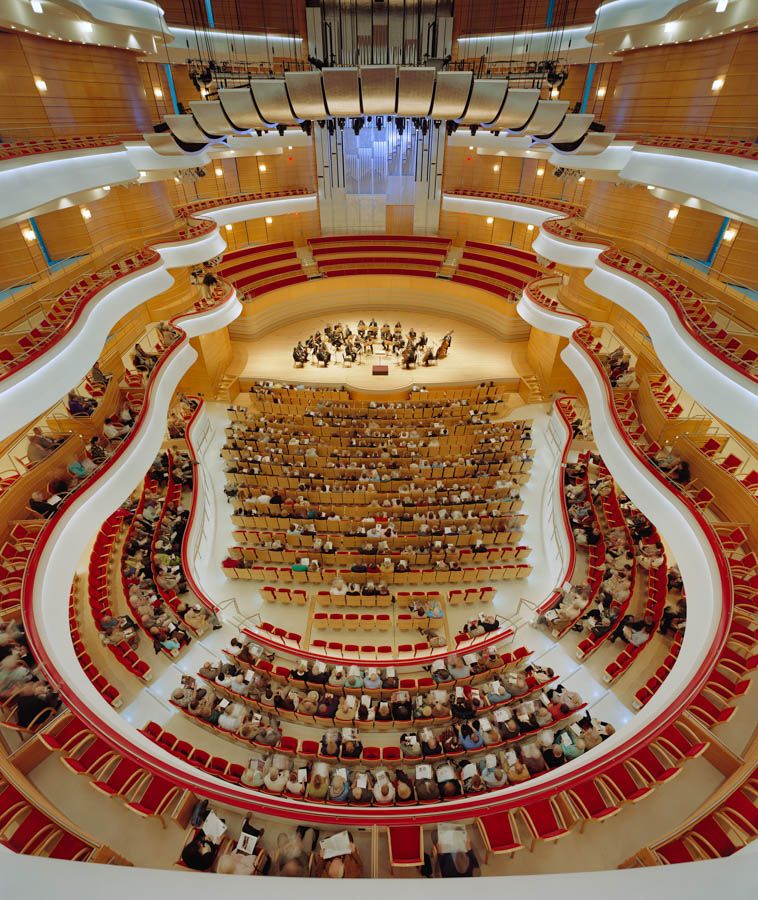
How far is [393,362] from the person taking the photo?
1336 centimetres

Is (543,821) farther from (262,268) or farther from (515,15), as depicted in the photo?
(515,15)

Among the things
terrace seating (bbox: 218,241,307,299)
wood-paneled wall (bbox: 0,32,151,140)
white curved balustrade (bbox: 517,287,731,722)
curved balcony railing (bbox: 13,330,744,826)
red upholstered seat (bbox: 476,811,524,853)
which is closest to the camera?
red upholstered seat (bbox: 476,811,524,853)

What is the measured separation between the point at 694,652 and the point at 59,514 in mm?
7756

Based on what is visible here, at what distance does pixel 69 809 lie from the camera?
3.59 metres

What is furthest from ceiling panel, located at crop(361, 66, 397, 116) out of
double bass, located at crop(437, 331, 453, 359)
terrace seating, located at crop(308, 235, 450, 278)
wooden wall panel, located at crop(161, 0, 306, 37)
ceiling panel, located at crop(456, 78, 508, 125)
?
wooden wall panel, located at crop(161, 0, 306, 37)

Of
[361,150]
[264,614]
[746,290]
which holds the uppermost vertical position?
[361,150]

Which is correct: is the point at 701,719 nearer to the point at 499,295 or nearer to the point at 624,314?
the point at 624,314

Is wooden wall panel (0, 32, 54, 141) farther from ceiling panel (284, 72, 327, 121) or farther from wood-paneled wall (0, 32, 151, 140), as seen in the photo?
ceiling panel (284, 72, 327, 121)

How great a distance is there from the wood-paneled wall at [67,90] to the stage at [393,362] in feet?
20.2

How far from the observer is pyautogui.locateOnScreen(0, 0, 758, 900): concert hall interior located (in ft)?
11.8

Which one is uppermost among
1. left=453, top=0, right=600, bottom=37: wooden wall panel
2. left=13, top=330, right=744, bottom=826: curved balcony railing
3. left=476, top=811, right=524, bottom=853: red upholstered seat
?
left=453, top=0, right=600, bottom=37: wooden wall panel

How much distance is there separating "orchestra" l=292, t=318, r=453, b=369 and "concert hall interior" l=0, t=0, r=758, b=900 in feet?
0.40

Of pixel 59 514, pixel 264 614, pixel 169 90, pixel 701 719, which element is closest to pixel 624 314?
pixel 701 719

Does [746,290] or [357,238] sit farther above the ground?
[746,290]
